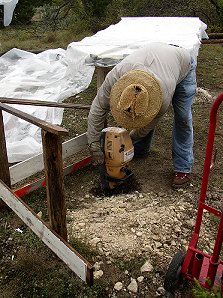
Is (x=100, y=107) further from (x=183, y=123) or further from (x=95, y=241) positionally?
(x=95, y=241)

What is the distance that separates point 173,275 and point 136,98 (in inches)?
46.9

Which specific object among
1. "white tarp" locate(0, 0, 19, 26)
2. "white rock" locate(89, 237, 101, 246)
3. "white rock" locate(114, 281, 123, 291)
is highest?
"white tarp" locate(0, 0, 19, 26)

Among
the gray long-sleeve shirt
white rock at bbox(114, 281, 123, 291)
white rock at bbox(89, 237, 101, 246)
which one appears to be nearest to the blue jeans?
the gray long-sleeve shirt

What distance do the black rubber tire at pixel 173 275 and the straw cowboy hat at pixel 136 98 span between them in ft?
3.26

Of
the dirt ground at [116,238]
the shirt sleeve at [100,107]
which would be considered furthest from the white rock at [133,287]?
the shirt sleeve at [100,107]

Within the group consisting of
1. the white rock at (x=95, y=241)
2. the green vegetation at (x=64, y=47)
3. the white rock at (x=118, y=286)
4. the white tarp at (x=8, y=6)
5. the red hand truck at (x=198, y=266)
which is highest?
the white tarp at (x=8, y=6)

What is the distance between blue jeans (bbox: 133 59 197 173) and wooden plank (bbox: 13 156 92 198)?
0.91 metres

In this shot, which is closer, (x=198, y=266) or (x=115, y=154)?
(x=198, y=266)

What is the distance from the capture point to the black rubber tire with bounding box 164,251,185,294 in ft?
7.54

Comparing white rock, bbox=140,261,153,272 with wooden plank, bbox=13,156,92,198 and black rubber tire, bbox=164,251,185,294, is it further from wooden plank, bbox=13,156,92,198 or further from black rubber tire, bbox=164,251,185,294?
wooden plank, bbox=13,156,92,198

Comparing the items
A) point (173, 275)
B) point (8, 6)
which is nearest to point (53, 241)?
point (173, 275)

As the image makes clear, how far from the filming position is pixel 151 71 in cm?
293

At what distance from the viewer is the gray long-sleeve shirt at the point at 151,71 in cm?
297

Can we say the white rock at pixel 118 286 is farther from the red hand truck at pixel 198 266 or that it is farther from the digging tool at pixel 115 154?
the digging tool at pixel 115 154
